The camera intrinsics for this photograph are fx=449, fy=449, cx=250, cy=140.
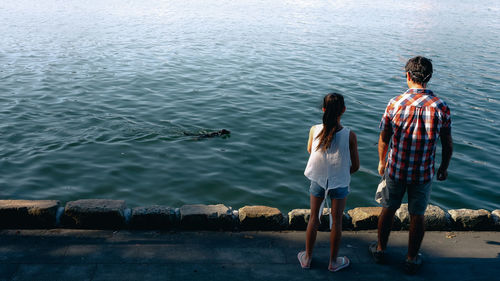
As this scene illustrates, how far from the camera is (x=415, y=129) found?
4.14 metres

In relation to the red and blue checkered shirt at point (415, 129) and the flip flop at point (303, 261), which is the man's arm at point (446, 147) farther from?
the flip flop at point (303, 261)

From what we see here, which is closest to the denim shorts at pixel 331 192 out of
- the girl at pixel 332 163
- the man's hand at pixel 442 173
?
the girl at pixel 332 163

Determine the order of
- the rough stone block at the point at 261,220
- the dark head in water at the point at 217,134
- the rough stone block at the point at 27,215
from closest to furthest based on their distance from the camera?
the rough stone block at the point at 27,215 < the rough stone block at the point at 261,220 < the dark head in water at the point at 217,134

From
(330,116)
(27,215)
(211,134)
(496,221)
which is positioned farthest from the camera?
(211,134)

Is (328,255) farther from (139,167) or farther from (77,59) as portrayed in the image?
(77,59)

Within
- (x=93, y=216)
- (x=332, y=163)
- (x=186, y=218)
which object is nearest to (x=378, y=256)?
(x=332, y=163)

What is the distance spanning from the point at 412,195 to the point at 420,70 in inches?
47.0

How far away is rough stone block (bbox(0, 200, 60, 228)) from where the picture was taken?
16.4 feet

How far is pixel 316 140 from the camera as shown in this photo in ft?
13.9

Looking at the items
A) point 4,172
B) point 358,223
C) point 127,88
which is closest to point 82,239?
point 358,223

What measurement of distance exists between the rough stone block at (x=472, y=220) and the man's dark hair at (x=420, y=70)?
2.16 meters

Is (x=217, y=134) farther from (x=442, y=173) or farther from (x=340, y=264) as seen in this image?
(x=442, y=173)

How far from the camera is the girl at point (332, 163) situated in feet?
13.4

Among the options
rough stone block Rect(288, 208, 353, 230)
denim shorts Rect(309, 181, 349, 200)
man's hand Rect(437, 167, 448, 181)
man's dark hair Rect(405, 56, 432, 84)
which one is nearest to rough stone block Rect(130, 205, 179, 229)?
rough stone block Rect(288, 208, 353, 230)
